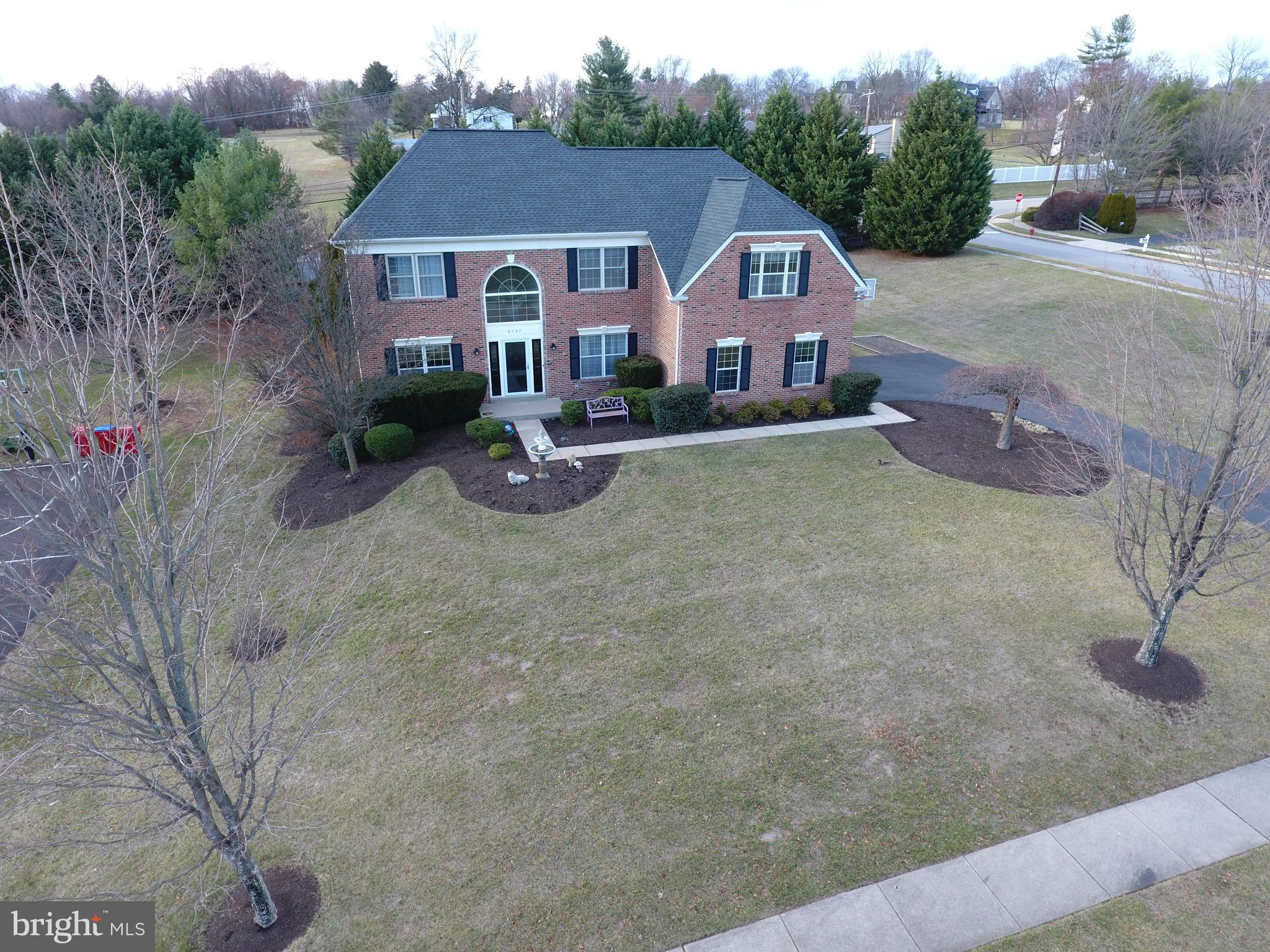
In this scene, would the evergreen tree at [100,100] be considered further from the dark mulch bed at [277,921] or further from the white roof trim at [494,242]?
the dark mulch bed at [277,921]

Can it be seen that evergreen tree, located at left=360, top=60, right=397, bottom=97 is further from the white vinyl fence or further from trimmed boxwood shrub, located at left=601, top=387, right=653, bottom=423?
trimmed boxwood shrub, located at left=601, top=387, right=653, bottom=423

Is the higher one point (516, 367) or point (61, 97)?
point (61, 97)

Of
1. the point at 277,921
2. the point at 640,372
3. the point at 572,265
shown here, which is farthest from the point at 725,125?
the point at 277,921

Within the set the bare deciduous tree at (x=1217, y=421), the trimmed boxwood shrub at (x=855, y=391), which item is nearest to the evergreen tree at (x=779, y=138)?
the trimmed boxwood shrub at (x=855, y=391)

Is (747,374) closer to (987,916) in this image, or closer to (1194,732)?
(1194,732)

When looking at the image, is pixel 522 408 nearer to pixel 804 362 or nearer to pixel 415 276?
pixel 415 276

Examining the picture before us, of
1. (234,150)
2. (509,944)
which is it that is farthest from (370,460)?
(234,150)
